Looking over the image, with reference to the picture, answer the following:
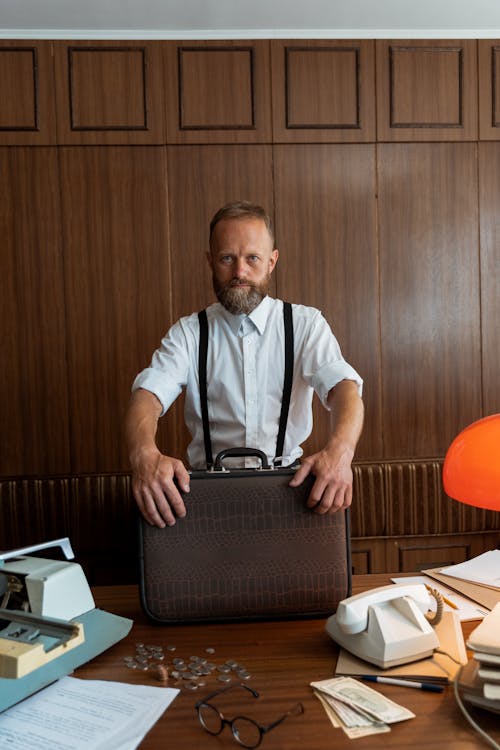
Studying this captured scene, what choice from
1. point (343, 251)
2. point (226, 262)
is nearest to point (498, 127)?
point (343, 251)

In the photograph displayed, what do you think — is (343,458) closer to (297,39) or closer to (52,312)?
(52,312)

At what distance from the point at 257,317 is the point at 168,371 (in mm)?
364

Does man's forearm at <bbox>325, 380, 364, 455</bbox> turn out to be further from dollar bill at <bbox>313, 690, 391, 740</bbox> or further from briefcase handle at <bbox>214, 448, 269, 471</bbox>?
dollar bill at <bbox>313, 690, 391, 740</bbox>

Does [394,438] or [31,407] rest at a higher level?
[31,407]

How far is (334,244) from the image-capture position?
140 inches

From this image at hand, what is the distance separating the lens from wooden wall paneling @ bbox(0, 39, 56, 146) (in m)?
3.39

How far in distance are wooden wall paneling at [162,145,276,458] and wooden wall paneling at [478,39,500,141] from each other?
1.21 m

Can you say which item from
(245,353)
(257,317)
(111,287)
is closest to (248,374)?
(245,353)

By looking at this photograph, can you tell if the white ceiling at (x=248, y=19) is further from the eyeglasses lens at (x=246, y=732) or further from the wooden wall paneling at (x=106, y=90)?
the eyeglasses lens at (x=246, y=732)

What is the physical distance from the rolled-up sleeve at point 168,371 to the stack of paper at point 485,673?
1.11 metres

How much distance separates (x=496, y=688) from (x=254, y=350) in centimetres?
137

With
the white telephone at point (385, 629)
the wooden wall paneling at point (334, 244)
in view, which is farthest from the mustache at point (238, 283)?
the wooden wall paneling at point (334, 244)

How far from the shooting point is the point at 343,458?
4.93ft

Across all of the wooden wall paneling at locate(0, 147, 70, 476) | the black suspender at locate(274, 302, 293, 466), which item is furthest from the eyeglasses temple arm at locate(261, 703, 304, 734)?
the wooden wall paneling at locate(0, 147, 70, 476)
